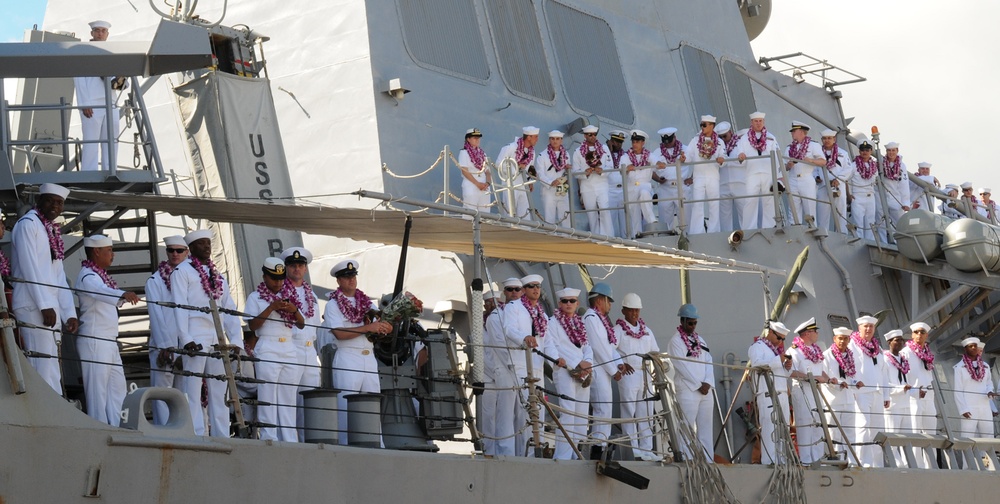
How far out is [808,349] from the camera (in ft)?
32.6

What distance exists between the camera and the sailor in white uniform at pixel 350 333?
709 centimetres

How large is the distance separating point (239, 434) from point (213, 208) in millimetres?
1374

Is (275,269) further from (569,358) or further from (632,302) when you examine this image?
(632,302)

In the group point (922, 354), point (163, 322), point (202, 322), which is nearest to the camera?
point (163, 322)

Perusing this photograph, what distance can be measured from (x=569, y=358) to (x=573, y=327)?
24 cm

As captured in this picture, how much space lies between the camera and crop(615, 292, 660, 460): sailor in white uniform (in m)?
8.98

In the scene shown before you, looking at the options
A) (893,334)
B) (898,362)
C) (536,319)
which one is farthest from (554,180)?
(898,362)

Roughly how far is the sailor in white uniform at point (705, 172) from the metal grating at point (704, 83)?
6.40 ft

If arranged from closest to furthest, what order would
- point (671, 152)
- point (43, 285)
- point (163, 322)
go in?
point (43, 285) < point (163, 322) < point (671, 152)

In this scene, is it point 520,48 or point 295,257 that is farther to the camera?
point 520,48

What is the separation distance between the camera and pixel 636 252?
28.0 ft

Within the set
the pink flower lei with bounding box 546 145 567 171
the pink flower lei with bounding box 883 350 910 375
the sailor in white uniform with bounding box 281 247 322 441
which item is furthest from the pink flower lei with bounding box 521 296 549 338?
the pink flower lei with bounding box 883 350 910 375

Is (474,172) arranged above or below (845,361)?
above

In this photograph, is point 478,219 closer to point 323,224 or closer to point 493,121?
point 323,224
